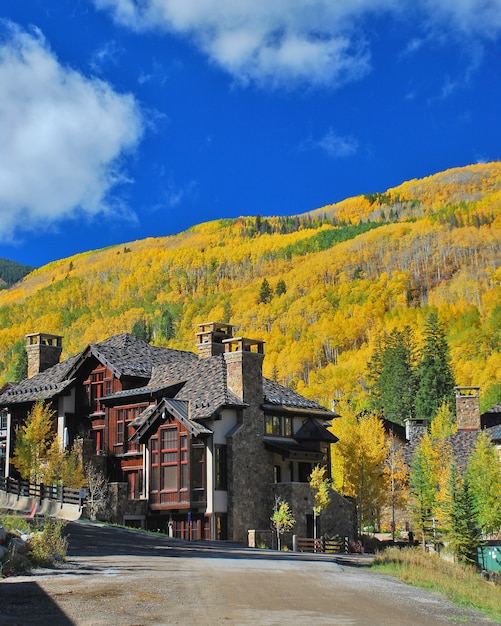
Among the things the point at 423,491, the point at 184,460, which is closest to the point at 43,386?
the point at 184,460

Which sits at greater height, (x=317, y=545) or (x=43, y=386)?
(x=43, y=386)

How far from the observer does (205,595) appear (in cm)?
1950

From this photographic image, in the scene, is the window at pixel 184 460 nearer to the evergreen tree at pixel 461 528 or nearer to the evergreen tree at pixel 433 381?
the evergreen tree at pixel 461 528

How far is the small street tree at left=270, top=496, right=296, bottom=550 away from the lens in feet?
146

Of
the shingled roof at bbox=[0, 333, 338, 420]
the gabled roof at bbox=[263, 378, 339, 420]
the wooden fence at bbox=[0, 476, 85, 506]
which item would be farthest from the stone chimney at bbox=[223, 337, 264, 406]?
the wooden fence at bbox=[0, 476, 85, 506]

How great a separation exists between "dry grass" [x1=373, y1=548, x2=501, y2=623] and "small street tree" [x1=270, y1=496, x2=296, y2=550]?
781 centimetres

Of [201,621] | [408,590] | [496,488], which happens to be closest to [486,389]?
[496,488]

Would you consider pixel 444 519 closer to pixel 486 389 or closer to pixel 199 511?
pixel 199 511

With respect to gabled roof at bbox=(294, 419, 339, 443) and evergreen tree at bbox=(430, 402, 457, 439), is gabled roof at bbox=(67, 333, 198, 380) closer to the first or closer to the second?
gabled roof at bbox=(294, 419, 339, 443)

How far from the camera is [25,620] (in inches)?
625

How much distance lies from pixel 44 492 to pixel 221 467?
9.55 m

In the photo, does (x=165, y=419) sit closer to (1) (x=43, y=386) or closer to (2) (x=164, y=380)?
(2) (x=164, y=380)

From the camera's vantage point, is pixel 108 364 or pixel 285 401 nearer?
pixel 285 401

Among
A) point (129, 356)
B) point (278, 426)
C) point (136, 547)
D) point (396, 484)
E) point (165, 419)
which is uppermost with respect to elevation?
point (129, 356)
